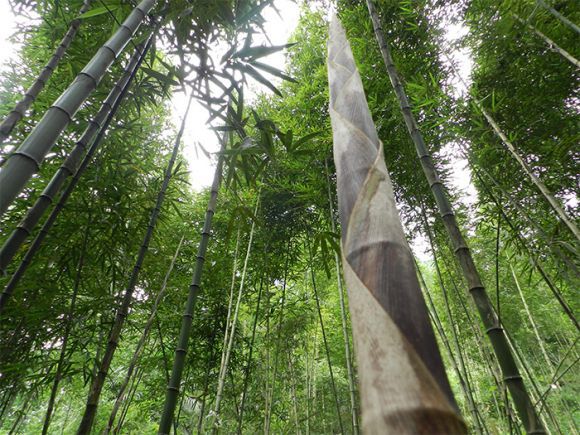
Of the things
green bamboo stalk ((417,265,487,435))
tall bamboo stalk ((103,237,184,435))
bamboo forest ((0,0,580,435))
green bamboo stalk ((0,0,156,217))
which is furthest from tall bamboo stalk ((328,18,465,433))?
green bamboo stalk ((417,265,487,435))

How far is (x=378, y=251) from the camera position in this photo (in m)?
0.45

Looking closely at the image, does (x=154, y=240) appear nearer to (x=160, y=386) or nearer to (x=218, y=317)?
(x=218, y=317)

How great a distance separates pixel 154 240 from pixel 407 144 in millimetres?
2610

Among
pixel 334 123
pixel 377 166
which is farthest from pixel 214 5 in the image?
pixel 377 166

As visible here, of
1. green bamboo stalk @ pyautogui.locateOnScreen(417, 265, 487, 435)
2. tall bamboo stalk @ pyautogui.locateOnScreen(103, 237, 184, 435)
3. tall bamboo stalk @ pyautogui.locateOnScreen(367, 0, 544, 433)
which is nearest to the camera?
tall bamboo stalk @ pyautogui.locateOnScreen(367, 0, 544, 433)

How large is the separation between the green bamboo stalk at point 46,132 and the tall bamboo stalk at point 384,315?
33.4 inches

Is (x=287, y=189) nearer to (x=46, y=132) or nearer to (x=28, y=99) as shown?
(x=28, y=99)

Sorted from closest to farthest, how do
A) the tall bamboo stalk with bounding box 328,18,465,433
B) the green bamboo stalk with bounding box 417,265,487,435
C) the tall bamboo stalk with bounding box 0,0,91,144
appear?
the tall bamboo stalk with bounding box 328,18,465,433
the tall bamboo stalk with bounding box 0,0,91,144
the green bamboo stalk with bounding box 417,265,487,435

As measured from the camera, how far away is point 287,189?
4.13 m

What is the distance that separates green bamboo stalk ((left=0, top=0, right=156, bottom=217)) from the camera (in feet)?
2.81

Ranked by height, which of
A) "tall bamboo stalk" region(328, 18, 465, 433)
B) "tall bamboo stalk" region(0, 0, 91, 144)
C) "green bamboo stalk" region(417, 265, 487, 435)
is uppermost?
"tall bamboo stalk" region(0, 0, 91, 144)

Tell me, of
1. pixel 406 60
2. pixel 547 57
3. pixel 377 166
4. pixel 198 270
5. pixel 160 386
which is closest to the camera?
pixel 377 166

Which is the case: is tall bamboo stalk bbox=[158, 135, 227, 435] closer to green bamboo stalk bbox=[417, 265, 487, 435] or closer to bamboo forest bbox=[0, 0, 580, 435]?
bamboo forest bbox=[0, 0, 580, 435]

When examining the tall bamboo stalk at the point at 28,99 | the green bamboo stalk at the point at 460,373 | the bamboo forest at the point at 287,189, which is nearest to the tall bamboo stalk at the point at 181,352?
the bamboo forest at the point at 287,189
